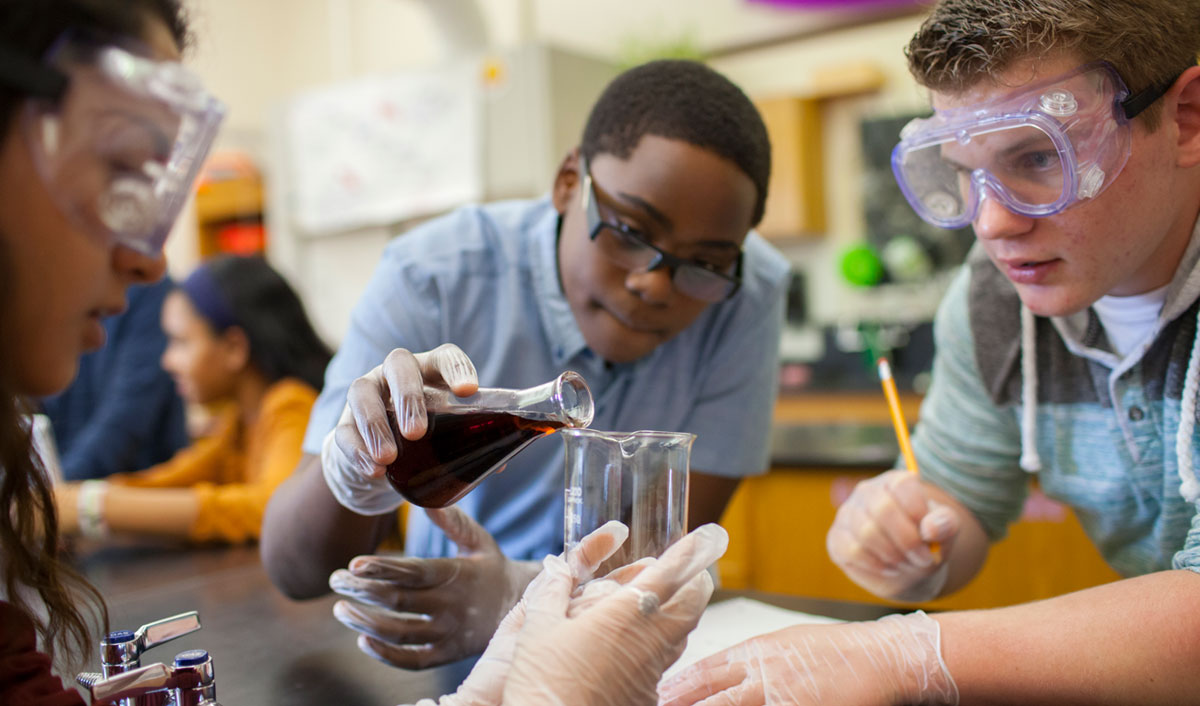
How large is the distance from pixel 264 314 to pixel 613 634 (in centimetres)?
201

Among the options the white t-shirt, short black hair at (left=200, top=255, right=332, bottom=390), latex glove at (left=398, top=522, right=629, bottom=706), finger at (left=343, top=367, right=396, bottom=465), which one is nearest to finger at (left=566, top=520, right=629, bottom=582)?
latex glove at (left=398, top=522, right=629, bottom=706)

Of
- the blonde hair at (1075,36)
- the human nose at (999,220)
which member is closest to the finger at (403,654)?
the human nose at (999,220)

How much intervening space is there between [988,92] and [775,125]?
3.44 m

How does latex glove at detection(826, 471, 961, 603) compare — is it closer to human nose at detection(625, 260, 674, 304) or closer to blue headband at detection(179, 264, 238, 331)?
human nose at detection(625, 260, 674, 304)

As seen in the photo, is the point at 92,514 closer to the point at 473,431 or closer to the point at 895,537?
the point at 473,431

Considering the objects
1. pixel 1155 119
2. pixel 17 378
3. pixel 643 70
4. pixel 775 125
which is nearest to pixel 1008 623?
pixel 1155 119

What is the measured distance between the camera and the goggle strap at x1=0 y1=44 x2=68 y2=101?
0.70 m

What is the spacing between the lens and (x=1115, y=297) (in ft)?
4.46

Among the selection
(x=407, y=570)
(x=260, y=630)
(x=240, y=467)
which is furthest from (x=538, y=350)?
(x=240, y=467)

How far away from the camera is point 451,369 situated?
42.1 inches

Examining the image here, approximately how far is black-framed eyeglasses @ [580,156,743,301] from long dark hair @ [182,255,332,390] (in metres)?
1.39

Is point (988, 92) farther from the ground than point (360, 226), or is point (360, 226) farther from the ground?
point (988, 92)

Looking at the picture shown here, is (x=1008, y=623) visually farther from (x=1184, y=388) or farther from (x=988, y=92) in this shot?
(x=988, y=92)

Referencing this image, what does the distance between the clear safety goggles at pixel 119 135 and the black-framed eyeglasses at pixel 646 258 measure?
2.12 ft
